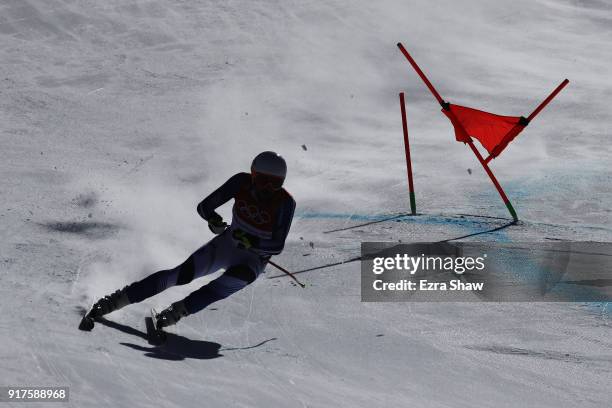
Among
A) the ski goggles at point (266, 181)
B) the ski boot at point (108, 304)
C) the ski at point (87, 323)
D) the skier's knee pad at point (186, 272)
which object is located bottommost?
the ski at point (87, 323)

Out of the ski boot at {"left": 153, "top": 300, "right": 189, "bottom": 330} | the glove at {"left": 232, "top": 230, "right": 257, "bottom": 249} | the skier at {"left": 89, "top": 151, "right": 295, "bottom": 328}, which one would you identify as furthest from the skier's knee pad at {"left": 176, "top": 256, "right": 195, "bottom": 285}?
the glove at {"left": 232, "top": 230, "right": 257, "bottom": 249}

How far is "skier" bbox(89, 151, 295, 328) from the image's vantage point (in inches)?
269

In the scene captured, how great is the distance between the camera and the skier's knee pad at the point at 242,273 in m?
6.88

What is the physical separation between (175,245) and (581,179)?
5414 mm

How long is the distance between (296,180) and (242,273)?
188 inches

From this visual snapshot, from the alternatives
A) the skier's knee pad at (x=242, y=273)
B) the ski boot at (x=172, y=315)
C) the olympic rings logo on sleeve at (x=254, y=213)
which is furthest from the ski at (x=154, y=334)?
the olympic rings logo on sleeve at (x=254, y=213)

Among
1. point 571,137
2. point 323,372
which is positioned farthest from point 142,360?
point 571,137

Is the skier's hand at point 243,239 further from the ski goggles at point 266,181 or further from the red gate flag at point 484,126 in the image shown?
the red gate flag at point 484,126

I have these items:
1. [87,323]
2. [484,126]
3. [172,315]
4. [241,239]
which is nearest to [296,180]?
[484,126]

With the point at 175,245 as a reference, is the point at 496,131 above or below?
above

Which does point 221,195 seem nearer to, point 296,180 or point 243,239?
point 243,239

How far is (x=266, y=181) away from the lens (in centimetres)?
696

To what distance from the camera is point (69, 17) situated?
1714 centimetres

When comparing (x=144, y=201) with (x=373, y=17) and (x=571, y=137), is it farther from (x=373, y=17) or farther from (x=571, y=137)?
(x=373, y=17)
